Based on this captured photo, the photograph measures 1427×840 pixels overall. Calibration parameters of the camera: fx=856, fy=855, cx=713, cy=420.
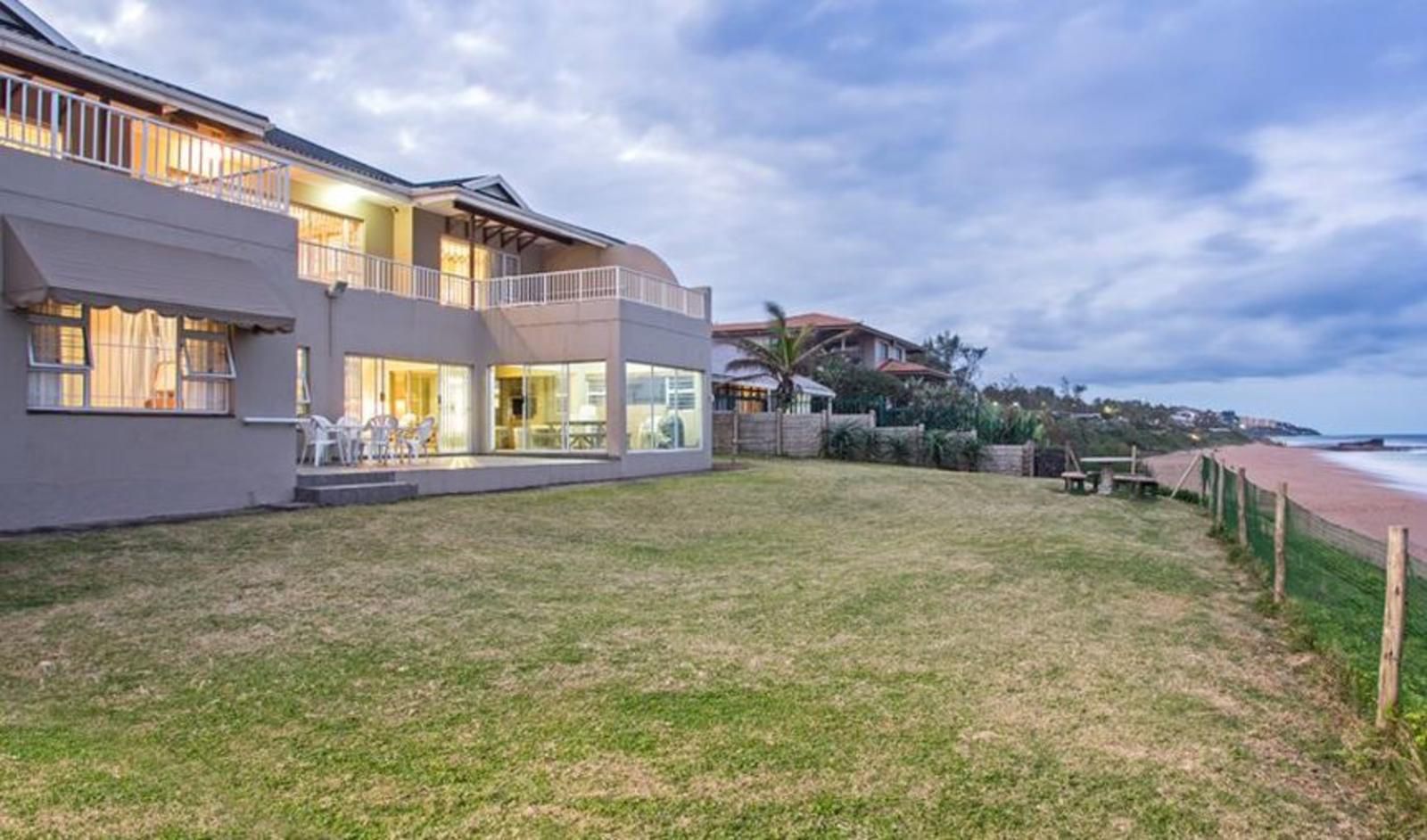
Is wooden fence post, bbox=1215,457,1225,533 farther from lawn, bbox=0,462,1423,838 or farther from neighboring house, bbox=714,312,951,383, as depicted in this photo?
neighboring house, bbox=714,312,951,383

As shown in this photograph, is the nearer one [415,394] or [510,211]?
[415,394]

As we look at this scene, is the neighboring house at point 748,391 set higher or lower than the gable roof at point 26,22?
lower

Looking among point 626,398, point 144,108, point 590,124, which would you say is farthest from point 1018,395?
point 144,108

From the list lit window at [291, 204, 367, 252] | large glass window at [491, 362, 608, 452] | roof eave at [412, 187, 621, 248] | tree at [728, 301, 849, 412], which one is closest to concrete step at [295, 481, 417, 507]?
large glass window at [491, 362, 608, 452]

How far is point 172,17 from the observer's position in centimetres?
2017

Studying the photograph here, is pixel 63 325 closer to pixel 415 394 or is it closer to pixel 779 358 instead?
pixel 415 394

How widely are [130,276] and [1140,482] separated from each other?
65.9 feet

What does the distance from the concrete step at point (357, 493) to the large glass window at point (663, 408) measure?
23.4 ft

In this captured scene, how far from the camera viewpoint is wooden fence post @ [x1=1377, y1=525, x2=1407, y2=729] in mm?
Answer: 4668

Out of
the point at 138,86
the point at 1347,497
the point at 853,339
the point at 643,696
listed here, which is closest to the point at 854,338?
the point at 853,339

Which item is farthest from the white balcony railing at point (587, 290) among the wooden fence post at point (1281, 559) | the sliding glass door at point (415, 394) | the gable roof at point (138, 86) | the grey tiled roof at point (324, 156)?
the wooden fence post at point (1281, 559)

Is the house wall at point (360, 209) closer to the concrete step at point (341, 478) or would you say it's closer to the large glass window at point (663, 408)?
the large glass window at point (663, 408)

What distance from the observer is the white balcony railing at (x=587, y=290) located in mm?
20984

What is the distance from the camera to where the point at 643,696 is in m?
5.16
